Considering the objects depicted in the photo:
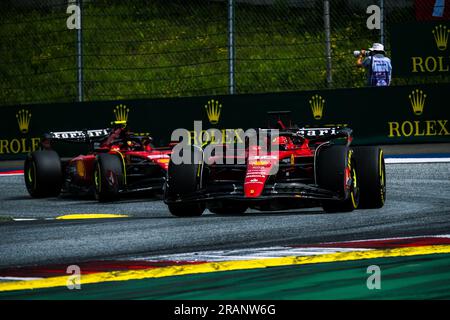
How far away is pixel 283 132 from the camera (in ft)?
38.2

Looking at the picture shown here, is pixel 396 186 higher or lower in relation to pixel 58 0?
lower

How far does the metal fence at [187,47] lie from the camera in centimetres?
2353

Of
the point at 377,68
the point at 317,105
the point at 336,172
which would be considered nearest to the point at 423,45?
the point at 377,68

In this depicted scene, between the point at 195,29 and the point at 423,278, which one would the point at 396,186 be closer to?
the point at 423,278

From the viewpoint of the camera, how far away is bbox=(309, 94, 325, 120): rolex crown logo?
61.1 ft

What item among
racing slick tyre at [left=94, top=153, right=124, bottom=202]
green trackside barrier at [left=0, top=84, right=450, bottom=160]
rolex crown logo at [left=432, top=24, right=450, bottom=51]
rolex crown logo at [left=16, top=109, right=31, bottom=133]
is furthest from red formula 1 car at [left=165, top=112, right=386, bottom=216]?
rolex crown logo at [left=16, top=109, right=31, bottom=133]

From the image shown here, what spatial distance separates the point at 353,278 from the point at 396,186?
25.6 ft

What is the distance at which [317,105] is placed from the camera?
18656 mm

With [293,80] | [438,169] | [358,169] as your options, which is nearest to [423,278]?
[358,169]

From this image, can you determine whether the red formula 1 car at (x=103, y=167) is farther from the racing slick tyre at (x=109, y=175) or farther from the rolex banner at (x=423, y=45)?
the rolex banner at (x=423, y=45)

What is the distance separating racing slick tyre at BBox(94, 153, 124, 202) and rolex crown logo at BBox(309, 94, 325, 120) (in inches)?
219

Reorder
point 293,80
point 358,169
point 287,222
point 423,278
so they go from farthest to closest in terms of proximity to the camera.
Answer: point 293,80 → point 358,169 → point 287,222 → point 423,278

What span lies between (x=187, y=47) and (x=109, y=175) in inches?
574

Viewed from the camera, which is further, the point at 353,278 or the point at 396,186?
the point at 396,186
